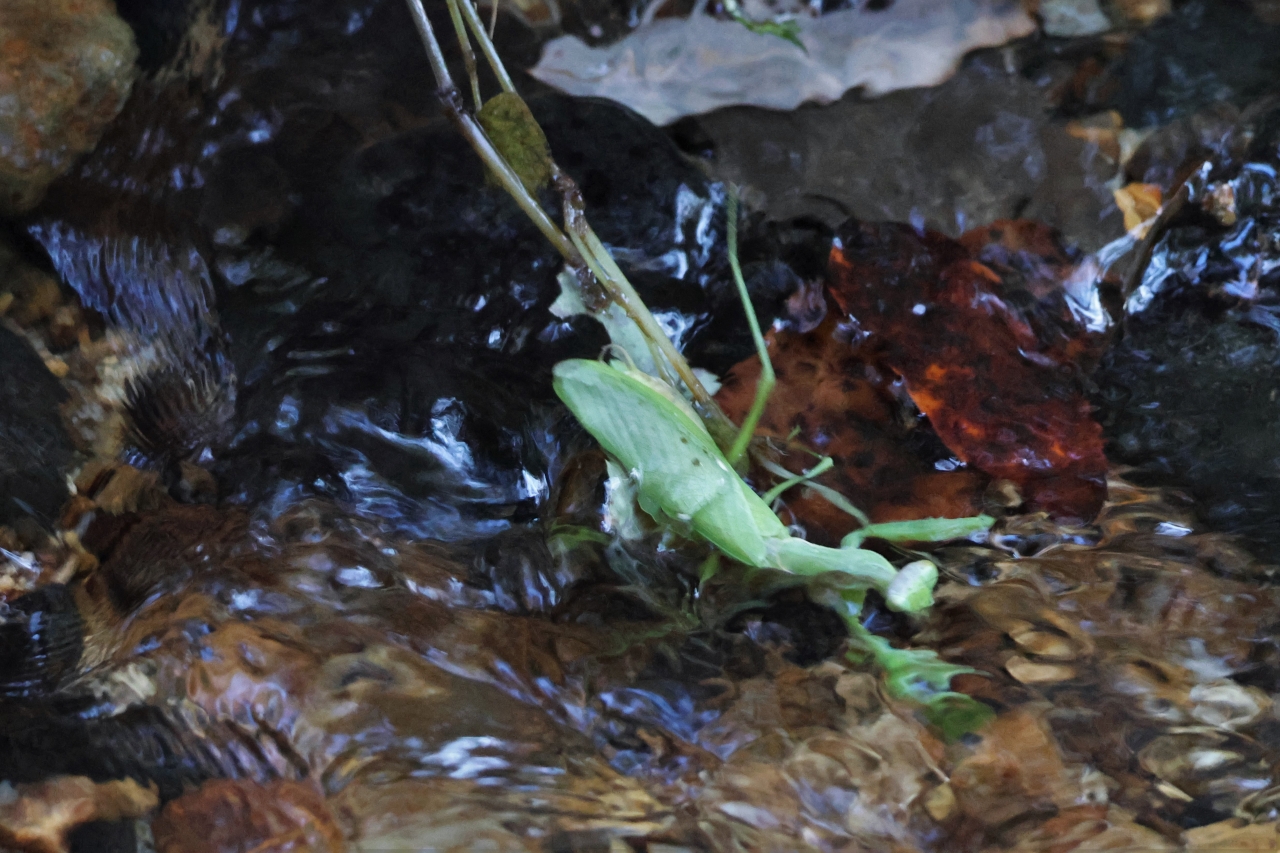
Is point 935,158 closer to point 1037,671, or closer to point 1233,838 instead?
point 1037,671

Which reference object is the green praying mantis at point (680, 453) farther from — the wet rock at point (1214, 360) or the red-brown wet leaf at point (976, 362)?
the wet rock at point (1214, 360)

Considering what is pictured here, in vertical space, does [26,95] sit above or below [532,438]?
above

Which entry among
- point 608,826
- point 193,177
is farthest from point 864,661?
point 193,177

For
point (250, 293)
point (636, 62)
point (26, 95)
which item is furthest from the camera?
point (636, 62)

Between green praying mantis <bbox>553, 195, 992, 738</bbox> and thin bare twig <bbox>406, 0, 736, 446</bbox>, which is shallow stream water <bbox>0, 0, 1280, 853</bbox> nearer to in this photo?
green praying mantis <bbox>553, 195, 992, 738</bbox>

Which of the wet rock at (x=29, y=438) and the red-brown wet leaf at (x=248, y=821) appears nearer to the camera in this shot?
the red-brown wet leaf at (x=248, y=821)

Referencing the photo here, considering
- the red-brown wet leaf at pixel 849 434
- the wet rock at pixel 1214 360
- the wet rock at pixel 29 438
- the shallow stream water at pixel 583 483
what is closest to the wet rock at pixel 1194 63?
the shallow stream water at pixel 583 483

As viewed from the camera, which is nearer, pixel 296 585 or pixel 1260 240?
pixel 296 585

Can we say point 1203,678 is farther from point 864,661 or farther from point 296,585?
point 296,585
